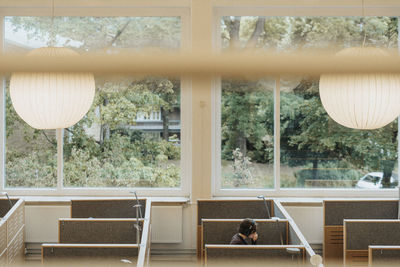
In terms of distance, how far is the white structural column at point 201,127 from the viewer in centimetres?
500

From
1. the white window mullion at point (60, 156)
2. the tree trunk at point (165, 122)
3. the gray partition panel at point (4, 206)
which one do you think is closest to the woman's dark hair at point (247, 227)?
the tree trunk at point (165, 122)

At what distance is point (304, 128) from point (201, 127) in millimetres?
1181

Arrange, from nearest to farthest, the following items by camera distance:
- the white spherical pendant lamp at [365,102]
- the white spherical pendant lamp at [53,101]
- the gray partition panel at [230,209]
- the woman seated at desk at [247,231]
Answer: the white spherical pendant lamp at [53,101], the white spherical pendant lamp at [365,102], the woman seated at desk at [247,231], the gray partition panel at [230,209]

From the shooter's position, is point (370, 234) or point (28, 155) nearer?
point (370, 234)

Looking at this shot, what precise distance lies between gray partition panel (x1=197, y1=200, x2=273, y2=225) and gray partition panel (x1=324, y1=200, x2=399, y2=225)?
612 millimetres

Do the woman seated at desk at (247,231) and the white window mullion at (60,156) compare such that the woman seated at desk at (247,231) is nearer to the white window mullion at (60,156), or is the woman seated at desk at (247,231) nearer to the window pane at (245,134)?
the window pane at (245,134)

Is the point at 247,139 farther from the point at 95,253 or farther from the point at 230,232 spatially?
the point at 95,253

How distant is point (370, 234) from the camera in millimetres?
3719

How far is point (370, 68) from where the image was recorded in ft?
1.63

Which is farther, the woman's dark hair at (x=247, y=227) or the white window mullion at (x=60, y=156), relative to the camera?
the white window mullion at (x=60, y=156)

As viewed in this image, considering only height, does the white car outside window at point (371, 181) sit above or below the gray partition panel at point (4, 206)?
above

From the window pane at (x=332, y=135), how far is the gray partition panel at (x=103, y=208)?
1.95 meters

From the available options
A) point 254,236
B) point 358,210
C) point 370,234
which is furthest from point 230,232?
point 358,210

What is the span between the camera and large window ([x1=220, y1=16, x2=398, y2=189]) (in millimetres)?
5305
